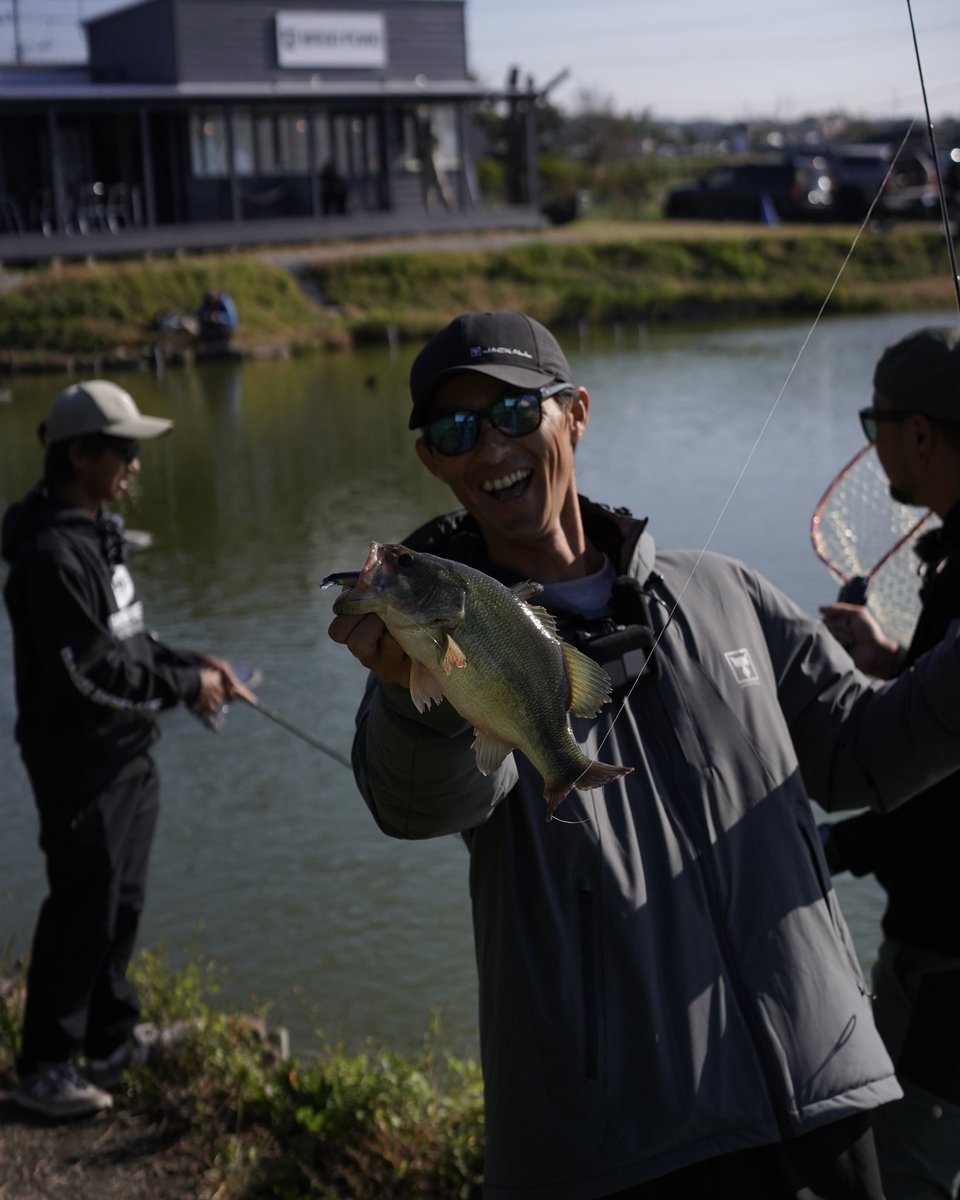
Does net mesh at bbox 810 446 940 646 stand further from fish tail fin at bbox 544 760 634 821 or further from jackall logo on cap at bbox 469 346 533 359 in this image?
fish tail fin at bbox 544 760 634 821

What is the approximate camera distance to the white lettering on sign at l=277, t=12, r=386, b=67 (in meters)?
39.8

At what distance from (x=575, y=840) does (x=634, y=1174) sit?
0.54 meters

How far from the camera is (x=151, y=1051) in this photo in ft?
16.7

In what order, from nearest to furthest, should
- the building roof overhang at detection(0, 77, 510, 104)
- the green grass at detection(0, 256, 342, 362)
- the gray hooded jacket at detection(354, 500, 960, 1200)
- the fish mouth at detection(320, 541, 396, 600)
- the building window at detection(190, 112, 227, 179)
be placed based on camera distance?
the fish mouth at detection(320, 541, 396, 600) → the gray hooded jacket at detection(354, 500, 960, 1200) → the green grass at detection(0, 256, 342, 362) → the building roof overhang at detection(0, 77, 510, 104) → the building window at detection(190, 112, 227, 179)

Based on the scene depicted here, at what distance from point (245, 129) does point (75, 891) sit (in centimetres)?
3716

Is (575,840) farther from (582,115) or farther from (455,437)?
(582,115)

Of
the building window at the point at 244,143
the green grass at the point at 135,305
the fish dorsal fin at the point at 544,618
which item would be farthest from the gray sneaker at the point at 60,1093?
the building window at the point at 244,143

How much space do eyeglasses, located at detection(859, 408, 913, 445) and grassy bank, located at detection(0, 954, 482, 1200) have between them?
2167 mm

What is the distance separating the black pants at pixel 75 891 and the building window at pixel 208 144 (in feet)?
118

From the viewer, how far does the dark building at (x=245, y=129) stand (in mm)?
36812

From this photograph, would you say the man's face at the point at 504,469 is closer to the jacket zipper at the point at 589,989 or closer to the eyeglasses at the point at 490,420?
the eyeglasses at the point at 490,420

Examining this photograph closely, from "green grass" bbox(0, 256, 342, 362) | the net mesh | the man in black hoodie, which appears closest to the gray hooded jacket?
the net mesh

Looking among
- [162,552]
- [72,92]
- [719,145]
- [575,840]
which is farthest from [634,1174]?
[719,145]

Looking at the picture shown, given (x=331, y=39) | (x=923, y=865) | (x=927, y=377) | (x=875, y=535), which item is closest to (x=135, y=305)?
(x=331, y=39)
